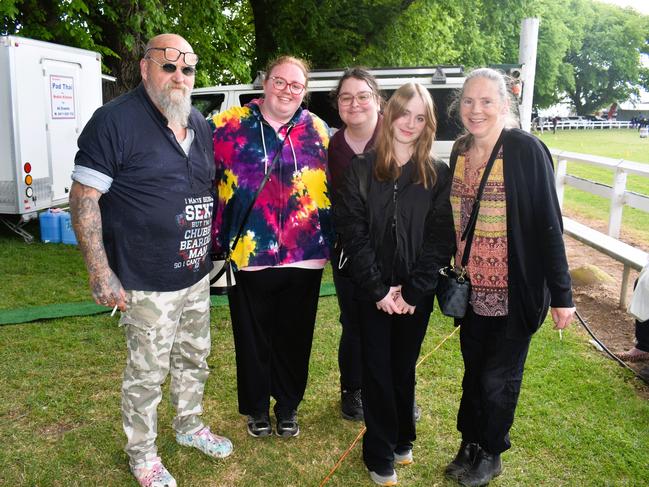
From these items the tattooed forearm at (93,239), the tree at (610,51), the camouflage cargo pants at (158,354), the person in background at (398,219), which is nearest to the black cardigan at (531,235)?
the person in background at (398,219)

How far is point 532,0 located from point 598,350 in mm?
13605

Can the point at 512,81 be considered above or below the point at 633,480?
above

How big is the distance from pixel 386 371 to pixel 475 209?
0.88 meters

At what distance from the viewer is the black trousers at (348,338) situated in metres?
3.29

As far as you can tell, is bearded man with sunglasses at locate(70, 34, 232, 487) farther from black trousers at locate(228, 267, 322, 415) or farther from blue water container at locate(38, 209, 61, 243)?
blue water container at locate(38, 209, 61, 243)

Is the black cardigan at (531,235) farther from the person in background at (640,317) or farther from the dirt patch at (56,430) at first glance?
the dirt patch at (56,430)

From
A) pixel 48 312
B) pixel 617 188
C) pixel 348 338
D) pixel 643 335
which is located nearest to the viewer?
pixel 348 338

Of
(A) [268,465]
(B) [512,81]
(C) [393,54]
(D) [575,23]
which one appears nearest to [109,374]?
(A) [268,465]

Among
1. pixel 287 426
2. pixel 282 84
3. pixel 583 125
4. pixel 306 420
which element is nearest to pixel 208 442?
pixel 287 426

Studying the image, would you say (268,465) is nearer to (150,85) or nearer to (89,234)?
(89,234)

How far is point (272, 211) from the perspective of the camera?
2.94 meters

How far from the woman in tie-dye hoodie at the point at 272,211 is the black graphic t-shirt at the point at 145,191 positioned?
9.1 inches

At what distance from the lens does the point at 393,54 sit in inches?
542

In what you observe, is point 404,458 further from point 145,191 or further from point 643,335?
point 643,335
